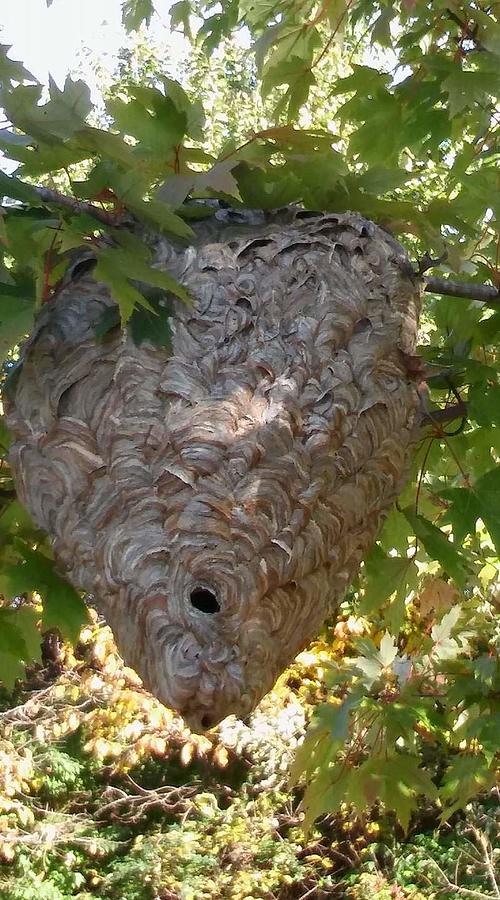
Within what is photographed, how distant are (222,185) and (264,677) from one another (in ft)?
2.17

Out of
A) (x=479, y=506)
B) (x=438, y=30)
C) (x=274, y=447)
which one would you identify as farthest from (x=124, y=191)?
(x=438, y=30)

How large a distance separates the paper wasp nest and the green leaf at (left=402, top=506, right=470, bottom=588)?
230mm

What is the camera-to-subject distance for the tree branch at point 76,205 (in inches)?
44.6

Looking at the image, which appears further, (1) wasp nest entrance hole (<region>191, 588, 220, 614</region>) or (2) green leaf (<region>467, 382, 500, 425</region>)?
(2) green leaf (<region>467, 382, 500, 425</region>)

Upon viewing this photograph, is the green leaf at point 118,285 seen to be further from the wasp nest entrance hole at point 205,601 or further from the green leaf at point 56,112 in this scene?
the wasp nest entrance hole at point 205,601

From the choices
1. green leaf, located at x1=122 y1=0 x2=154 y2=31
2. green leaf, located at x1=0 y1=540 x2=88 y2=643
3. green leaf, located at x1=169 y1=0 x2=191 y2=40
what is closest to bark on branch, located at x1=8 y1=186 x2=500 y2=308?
green leaf, located at x1=0 y1=540 x2=88 y2=643

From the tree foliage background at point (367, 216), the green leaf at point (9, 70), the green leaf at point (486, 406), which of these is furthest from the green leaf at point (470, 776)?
the green leaf at point (9, 70)

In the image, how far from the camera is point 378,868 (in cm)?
424

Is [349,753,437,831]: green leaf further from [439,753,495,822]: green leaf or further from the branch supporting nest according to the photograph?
the branch supporting nest

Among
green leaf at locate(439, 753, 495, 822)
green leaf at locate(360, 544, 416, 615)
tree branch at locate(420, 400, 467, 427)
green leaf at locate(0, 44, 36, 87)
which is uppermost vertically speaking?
tree branch at locate(420, 400, 467, 427)

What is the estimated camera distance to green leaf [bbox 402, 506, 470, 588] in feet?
5.01

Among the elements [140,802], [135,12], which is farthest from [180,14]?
[140,802]

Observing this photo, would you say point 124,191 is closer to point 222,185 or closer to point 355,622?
point 222,185

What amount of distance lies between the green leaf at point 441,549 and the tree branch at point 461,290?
0.43 metres
